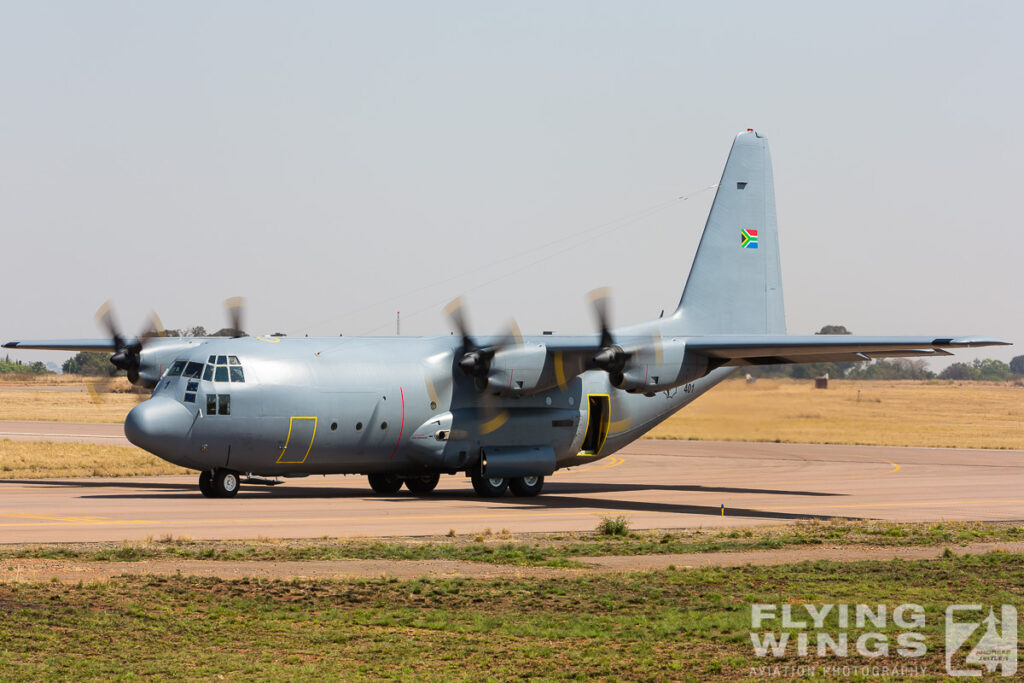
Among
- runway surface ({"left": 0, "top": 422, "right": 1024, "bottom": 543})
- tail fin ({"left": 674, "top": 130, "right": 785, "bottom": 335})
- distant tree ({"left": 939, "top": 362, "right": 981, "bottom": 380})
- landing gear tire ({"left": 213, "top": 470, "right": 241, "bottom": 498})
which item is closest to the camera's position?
runway surface ({"left": 0, "top": 422, "right": 1024, "bottom": 543})

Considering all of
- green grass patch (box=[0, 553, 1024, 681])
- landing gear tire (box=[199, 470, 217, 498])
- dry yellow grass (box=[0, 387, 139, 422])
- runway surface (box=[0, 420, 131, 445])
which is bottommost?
dry yellow grass (box=[0, 387, 139, 422])

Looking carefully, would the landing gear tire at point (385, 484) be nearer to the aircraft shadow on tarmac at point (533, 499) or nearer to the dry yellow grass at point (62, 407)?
the aircraft shadow on tarmac at point (533, 499)

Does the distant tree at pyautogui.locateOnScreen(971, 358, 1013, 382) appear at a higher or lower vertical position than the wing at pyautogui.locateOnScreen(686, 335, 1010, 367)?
lower

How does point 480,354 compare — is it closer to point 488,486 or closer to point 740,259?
point 488,486

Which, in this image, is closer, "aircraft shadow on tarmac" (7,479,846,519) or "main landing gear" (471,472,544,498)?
"aircraft shadow on tarmac" (7,479,846,519)

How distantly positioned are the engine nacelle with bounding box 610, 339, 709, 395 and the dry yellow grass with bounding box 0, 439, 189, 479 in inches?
686

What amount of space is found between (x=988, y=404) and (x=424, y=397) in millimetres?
74926

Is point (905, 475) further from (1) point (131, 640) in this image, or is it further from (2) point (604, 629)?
(1) point (131, 640)

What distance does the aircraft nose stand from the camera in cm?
2664

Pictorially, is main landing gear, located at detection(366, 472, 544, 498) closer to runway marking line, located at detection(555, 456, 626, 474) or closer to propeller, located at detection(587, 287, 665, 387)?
propeller, located at detection(587, 287, 665, 387)

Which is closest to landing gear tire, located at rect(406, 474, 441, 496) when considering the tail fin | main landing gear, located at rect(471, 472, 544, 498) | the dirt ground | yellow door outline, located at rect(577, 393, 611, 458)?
main landing gear, located at rect(471, 472, 544, 498)

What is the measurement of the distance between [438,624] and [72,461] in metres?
30.7

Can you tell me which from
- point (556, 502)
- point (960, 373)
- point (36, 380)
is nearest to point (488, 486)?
point (556, 502)

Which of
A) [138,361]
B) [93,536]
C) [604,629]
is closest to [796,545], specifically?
[604,629]
